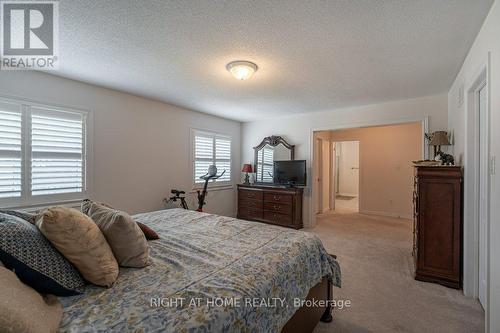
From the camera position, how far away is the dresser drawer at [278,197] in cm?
476

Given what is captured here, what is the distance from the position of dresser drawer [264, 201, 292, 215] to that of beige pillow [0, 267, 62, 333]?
162 inches

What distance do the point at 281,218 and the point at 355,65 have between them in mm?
3229

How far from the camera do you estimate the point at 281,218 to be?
4.85m

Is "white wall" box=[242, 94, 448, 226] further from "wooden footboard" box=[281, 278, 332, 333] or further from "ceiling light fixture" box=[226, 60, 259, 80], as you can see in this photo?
"wooden footboard" box=[281, 278, 332, 333]

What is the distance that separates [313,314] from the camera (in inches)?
69.2

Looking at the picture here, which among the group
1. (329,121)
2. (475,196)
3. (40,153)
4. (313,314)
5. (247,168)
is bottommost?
(313,314)

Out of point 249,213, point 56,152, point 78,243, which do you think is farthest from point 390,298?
point 56,152

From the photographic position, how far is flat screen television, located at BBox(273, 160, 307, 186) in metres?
4.89

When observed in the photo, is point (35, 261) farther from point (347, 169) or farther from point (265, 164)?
point (347, 169)

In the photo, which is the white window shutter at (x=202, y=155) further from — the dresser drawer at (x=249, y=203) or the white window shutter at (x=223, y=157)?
the dresser drawer at (x=249, y=203)

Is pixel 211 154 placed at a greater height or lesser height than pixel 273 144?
lesser

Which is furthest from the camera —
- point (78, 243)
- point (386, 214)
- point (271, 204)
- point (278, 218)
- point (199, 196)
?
point (386, 214)

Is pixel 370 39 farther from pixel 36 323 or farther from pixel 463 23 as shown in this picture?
pixel 36 323

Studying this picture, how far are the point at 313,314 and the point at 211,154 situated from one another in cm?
392
